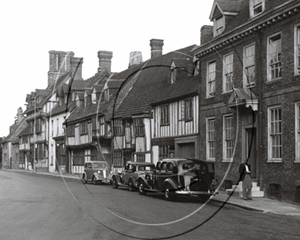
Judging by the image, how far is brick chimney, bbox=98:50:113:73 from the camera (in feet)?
197

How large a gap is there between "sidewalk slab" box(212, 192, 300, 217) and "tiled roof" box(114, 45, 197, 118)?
11093mm

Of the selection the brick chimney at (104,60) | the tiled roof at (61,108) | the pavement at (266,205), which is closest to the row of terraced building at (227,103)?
the pavement at (266,205)

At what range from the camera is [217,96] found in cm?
2725

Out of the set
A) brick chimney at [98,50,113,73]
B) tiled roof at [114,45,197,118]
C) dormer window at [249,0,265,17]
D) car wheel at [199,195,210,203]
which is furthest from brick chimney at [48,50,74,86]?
car wheel at [199,195,210,203]

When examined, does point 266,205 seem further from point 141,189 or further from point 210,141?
point 210,141

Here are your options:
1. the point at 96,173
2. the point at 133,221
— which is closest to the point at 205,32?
the point at 96,173

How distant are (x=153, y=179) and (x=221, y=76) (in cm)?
695

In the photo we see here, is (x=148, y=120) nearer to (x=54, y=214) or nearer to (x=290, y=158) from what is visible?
(x=290, y=158)

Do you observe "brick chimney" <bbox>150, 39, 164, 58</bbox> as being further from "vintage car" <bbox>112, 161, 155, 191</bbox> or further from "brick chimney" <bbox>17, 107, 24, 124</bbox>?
"brick chimney" <bbox>17, 107, 24, 124</bbox>

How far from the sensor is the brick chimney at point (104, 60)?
197 ft

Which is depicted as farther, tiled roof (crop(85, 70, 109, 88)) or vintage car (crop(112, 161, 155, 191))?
tiled roof (crop(85, 70, 109, 88))

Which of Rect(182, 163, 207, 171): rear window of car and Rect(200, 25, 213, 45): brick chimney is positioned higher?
Rect(200, 25, 213, 45): brick chimney

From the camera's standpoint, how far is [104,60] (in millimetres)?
60531

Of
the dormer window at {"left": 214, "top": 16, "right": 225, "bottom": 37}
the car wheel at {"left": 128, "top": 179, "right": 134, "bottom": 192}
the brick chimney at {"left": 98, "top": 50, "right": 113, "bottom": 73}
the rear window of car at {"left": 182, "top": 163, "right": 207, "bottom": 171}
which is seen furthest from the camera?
the brick chimney at {"left": 98, "top": 50, "right": 113, "bottom": 73}
